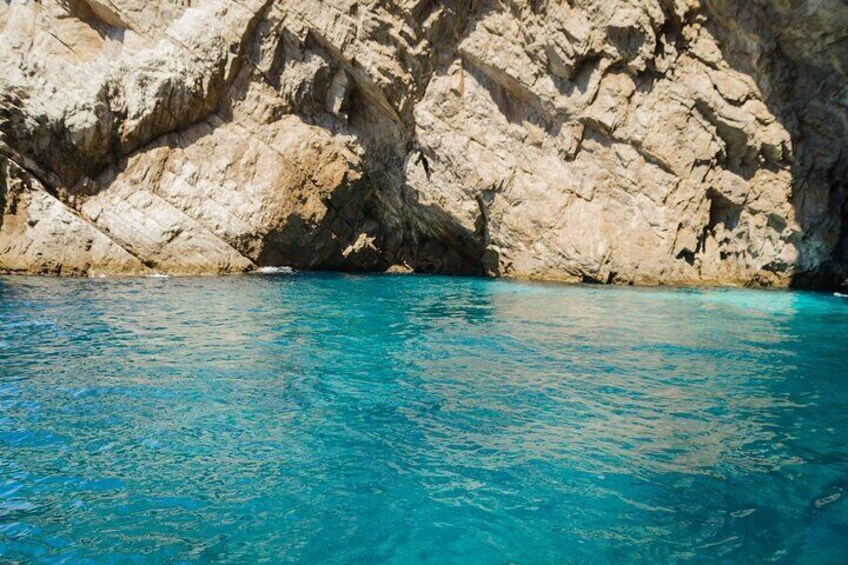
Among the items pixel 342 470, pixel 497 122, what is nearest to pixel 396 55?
pixel 497 122

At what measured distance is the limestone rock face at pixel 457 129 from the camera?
21719mm

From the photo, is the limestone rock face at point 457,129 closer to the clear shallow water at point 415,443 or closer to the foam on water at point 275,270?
the foam on water at point 275,270

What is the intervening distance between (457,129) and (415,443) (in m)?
20.2

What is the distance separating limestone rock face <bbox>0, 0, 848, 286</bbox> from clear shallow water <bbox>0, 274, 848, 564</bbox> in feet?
36.7

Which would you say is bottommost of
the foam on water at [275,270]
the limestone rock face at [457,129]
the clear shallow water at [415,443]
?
the clear shallow water at [415,443]

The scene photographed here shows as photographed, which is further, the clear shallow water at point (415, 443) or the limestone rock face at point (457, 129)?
the limestone rock face at point (457, 129)

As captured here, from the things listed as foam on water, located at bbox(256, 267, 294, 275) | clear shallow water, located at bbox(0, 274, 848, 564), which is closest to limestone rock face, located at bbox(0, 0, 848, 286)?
foam on water, located at bbox(256, 267, 294, 275)

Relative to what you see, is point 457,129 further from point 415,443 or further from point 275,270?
point 415,443

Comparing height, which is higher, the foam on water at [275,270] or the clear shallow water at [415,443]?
the foam on water at [275,270]

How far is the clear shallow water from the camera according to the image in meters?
4.27

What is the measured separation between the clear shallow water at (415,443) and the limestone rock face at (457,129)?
1117cm

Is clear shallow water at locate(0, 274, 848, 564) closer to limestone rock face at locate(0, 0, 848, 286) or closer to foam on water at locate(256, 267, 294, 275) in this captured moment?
limestone rock face at locate(0, 0, 848, 286)

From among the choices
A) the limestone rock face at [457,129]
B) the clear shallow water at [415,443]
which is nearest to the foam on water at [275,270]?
the limestone rock face at [457,129]

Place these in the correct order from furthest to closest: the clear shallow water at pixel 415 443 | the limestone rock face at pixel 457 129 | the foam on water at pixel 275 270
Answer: the foam on water at pixel 275 270 < the limestone rock face at pixel 457 129 < the clear shallow water at pixel 415 443
